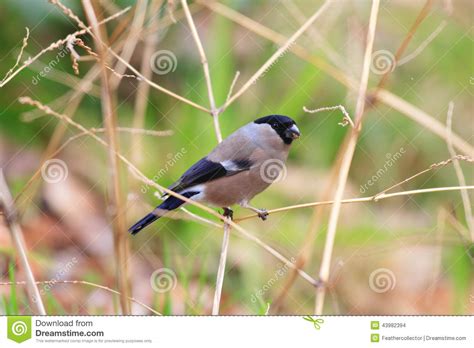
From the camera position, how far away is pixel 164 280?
5.16 feet

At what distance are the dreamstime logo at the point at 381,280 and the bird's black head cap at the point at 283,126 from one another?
1.59 ft

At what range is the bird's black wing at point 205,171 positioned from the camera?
6.02ft

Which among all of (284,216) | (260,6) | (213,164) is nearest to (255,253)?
(284,216)

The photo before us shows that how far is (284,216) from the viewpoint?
210 centimetres
